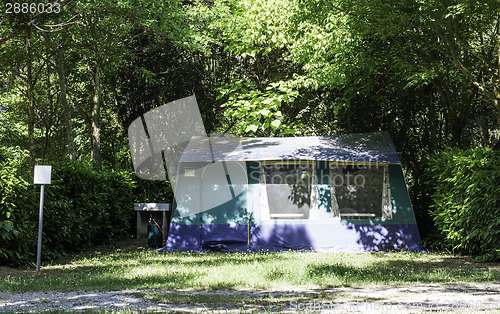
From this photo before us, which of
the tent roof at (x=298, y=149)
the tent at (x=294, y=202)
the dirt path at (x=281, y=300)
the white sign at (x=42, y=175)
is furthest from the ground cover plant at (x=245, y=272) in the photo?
the tent roof at (x=298, y=149)

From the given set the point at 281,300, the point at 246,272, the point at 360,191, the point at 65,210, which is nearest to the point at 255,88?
the point at 360,191

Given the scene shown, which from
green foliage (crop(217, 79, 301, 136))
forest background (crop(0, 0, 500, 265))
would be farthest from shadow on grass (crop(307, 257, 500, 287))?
green foliage (crop(217, 79, 301, 136))

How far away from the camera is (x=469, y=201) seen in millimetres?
8414

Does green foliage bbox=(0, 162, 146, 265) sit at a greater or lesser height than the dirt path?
greater

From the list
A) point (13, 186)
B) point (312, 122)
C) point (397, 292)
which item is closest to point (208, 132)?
point (312, 122)

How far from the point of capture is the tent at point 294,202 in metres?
9.57

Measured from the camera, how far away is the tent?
31.4 ft

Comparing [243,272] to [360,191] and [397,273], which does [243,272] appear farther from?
[360,191]

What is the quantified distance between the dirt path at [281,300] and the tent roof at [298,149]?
429 cm

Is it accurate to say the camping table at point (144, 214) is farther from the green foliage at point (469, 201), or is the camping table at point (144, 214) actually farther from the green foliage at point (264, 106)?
the green foliage at point (469, 201)

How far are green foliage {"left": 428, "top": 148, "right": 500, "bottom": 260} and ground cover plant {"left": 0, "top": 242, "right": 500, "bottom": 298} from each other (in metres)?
0.35

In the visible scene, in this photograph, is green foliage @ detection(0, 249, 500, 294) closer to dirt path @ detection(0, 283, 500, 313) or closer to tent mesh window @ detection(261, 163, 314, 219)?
dirt path @ detection(0, 283, 500, 313)

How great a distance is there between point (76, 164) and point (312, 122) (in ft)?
23.8

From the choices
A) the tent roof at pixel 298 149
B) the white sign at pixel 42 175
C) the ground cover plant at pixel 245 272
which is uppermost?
the tent roof at pixel 298 149
